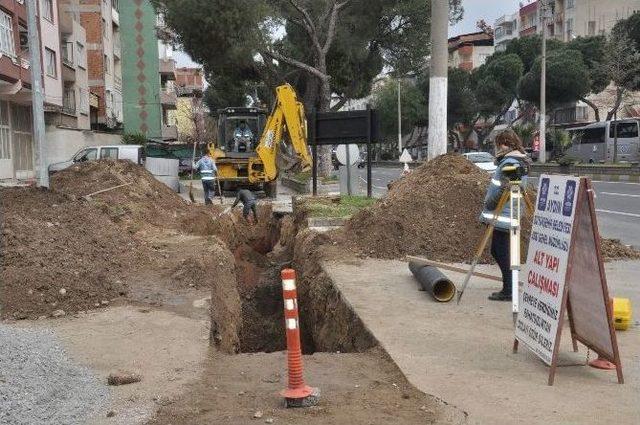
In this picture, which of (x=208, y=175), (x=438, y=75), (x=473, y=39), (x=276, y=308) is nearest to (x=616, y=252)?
(x=276, y=308)

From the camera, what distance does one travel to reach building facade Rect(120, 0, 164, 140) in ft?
190

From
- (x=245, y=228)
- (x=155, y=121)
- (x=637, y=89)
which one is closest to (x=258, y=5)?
(x=245, y=228)

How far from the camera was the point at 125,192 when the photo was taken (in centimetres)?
1481

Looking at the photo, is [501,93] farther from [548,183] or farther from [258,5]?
[548,183]

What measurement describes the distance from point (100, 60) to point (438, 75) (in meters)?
39.2

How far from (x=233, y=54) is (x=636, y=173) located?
17579 mm

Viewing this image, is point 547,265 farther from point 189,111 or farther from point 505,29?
point 505,29

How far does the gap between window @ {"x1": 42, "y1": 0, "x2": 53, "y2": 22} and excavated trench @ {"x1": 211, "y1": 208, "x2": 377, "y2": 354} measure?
86.6 ft

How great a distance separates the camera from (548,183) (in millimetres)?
5234

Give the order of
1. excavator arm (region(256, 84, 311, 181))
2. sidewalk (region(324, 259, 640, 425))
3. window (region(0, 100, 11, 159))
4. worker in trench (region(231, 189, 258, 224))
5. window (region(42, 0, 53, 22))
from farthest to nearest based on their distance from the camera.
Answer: window (region(42, 0, 53, 22)) < window (region(0, 100, 11, 159)) < excavator arm (region(256, 84, 311, 181)) < worker in trench (region(231, 189, 258, 224)) < sidewalk (region(324, 259, 640, 425))

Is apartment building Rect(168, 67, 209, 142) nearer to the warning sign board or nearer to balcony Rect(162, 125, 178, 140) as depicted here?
balcony Rect(162, 125, 178, 140)

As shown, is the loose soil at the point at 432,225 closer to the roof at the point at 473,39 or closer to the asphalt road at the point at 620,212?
the asphalt road at the point at 620,212

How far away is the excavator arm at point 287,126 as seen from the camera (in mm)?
20234

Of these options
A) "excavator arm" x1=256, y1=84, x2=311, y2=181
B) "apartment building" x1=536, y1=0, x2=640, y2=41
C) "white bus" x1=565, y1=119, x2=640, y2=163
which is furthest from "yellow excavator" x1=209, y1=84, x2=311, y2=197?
"apartment building" x1=536, y1=0, x2=640, y2=41
